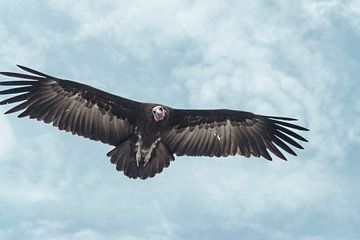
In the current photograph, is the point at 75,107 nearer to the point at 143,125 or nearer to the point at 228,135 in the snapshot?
the point at 143,125

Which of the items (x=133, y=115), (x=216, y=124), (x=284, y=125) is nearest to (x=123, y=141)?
(x=133, y=115)

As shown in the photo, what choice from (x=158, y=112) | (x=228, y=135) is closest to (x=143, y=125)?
(x=158, y=112)

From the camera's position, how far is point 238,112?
2020 cm

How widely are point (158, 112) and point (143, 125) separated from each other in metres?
0.60

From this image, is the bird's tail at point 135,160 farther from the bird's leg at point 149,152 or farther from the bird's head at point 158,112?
the bird's head at point 158,112

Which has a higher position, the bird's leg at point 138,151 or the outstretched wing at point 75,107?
the outstretched wing at point 75,107

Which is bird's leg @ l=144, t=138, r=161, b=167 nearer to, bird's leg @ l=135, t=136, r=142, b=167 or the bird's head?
bird's leg @ l=135, t=136, r=142, b=167

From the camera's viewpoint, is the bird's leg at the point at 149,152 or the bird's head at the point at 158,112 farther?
the bird's leg at the point at 149,152

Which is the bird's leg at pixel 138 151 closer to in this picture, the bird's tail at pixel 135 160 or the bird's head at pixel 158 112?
the bird's tail at pixel 135 160

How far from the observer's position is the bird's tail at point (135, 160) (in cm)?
1903

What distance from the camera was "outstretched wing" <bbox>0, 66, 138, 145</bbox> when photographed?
64.0 feet

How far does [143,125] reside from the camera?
19.3 m

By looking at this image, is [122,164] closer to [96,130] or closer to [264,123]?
[96,130]

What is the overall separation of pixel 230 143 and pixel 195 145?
90cm
